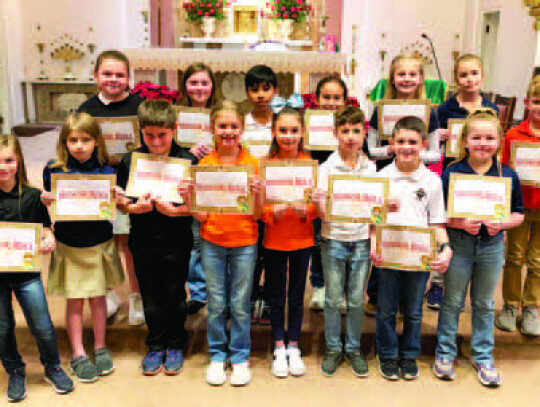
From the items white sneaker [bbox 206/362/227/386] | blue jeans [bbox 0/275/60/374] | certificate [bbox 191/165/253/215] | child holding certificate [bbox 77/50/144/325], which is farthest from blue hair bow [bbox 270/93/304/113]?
blue jeans [bbox 0/275/60/374]

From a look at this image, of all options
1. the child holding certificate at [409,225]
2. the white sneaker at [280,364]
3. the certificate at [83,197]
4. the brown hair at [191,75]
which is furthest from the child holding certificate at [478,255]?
the certificate at [83,197]

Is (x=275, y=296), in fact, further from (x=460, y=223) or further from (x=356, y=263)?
(x=460, y=223)

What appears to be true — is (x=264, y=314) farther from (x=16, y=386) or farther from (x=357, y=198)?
(x=16, y=386)

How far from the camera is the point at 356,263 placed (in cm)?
276

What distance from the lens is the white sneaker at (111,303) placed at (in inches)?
134

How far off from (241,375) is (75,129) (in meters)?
1.51

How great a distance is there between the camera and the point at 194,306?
350cm

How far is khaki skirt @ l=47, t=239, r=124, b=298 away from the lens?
275 centimetres

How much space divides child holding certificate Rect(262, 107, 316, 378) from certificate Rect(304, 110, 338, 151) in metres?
0.24

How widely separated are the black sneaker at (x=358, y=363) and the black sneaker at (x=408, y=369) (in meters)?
0.19

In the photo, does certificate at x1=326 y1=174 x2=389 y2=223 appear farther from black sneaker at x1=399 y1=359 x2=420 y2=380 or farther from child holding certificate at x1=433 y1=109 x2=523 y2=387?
black sneaker at x1=399 y1=359 x2=420 y2=380

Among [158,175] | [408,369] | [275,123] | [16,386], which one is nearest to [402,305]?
[408,369]

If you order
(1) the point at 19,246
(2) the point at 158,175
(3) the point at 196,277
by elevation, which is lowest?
(3) the point at 196,277

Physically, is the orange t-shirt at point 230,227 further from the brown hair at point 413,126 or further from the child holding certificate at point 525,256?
the child holding certificate at point 525,256
